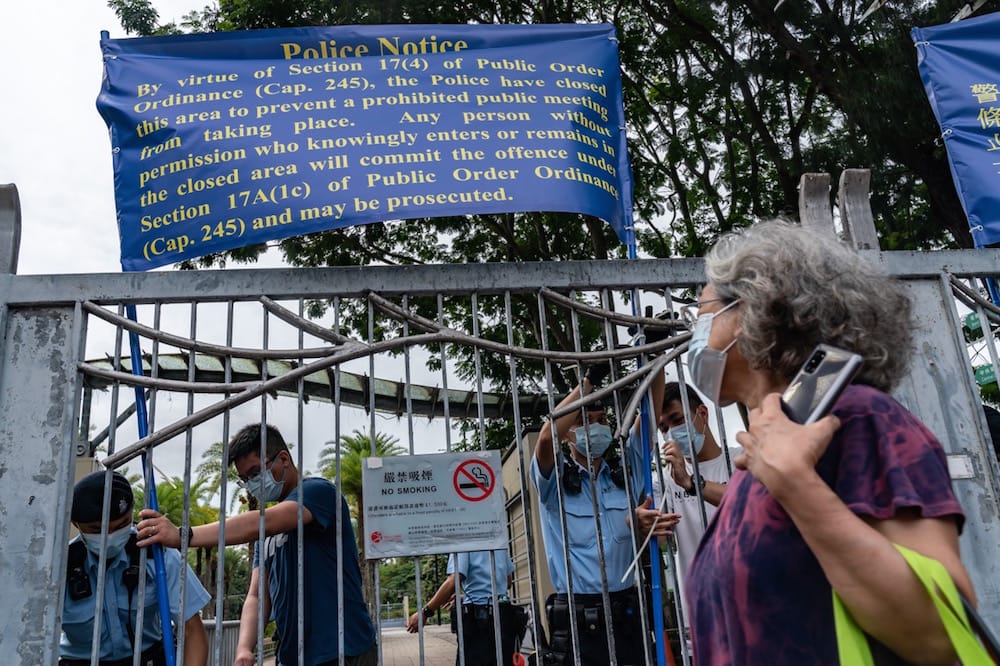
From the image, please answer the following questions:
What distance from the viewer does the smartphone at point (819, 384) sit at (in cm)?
130

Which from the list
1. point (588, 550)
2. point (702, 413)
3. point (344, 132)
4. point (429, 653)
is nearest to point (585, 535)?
point (588, 550)

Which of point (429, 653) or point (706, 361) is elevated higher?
point (706, 361)

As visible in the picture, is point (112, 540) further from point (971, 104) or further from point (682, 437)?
point (971, 104)

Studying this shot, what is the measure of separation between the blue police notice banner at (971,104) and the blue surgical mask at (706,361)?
2.38m

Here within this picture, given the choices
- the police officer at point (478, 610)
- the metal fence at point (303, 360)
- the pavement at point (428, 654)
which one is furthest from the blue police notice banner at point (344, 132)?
the pavement at point (428, 654)

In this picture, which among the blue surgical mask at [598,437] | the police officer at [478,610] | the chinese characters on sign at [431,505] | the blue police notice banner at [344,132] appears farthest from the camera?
the police officer at [478,610]

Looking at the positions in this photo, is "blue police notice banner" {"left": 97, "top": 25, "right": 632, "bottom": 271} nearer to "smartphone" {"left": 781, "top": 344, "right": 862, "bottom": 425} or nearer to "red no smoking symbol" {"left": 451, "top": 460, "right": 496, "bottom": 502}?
"red no smoking symbol" {"left": 451, "top": 460, "right": 496, "bottom": 502}

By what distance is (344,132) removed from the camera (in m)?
3.21

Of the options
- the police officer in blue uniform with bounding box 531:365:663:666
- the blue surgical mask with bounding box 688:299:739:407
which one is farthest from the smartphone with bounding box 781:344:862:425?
the police officer in blue uniform with bounding box 531:365:663:666

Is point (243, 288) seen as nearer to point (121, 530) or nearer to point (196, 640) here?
point (121, 530)

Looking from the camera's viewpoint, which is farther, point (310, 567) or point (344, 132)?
point (310, 567)

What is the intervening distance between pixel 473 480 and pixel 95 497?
62.1 inches

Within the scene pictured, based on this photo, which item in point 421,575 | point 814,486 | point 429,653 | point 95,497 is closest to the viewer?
point 814,486

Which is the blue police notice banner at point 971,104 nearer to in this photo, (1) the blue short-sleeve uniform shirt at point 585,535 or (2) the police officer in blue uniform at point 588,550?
(2) the police officer in blue uniform at point 588,550
